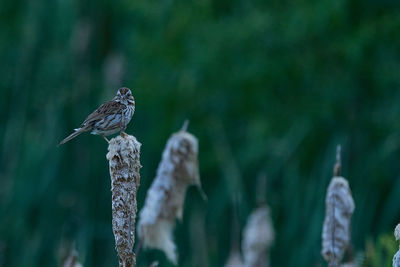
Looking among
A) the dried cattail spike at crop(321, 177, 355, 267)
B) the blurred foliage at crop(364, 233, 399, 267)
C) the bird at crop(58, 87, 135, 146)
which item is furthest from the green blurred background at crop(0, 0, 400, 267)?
the bird at crop(58, 87, 135, 146)

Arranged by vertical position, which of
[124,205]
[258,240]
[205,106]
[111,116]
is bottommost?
[124,205]

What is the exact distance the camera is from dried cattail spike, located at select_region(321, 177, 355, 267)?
109 inches

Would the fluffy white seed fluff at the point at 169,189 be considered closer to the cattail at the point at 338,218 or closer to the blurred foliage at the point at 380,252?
the cattail at the point at 338,218

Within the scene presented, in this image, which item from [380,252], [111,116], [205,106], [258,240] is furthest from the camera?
[205,106]

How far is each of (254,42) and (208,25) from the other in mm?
591

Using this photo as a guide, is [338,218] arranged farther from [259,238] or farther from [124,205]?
[259,238]

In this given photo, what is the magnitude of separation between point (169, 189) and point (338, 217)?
79cm

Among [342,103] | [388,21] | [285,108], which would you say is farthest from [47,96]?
[388,21]

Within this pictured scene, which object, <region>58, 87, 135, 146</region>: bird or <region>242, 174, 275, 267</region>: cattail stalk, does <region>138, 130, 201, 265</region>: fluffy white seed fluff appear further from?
<region>242, 174, 275, 267</region>: cattail stalk

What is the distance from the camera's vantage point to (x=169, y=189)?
3211 millimetres

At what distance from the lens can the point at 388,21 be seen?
767 centimetres

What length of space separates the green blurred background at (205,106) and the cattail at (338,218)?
2777mm

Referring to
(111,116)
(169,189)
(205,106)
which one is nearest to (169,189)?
(169,189)

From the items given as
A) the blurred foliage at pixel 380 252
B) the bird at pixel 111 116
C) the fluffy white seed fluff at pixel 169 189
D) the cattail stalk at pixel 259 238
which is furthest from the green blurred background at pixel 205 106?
the bird at pixel 111 116
